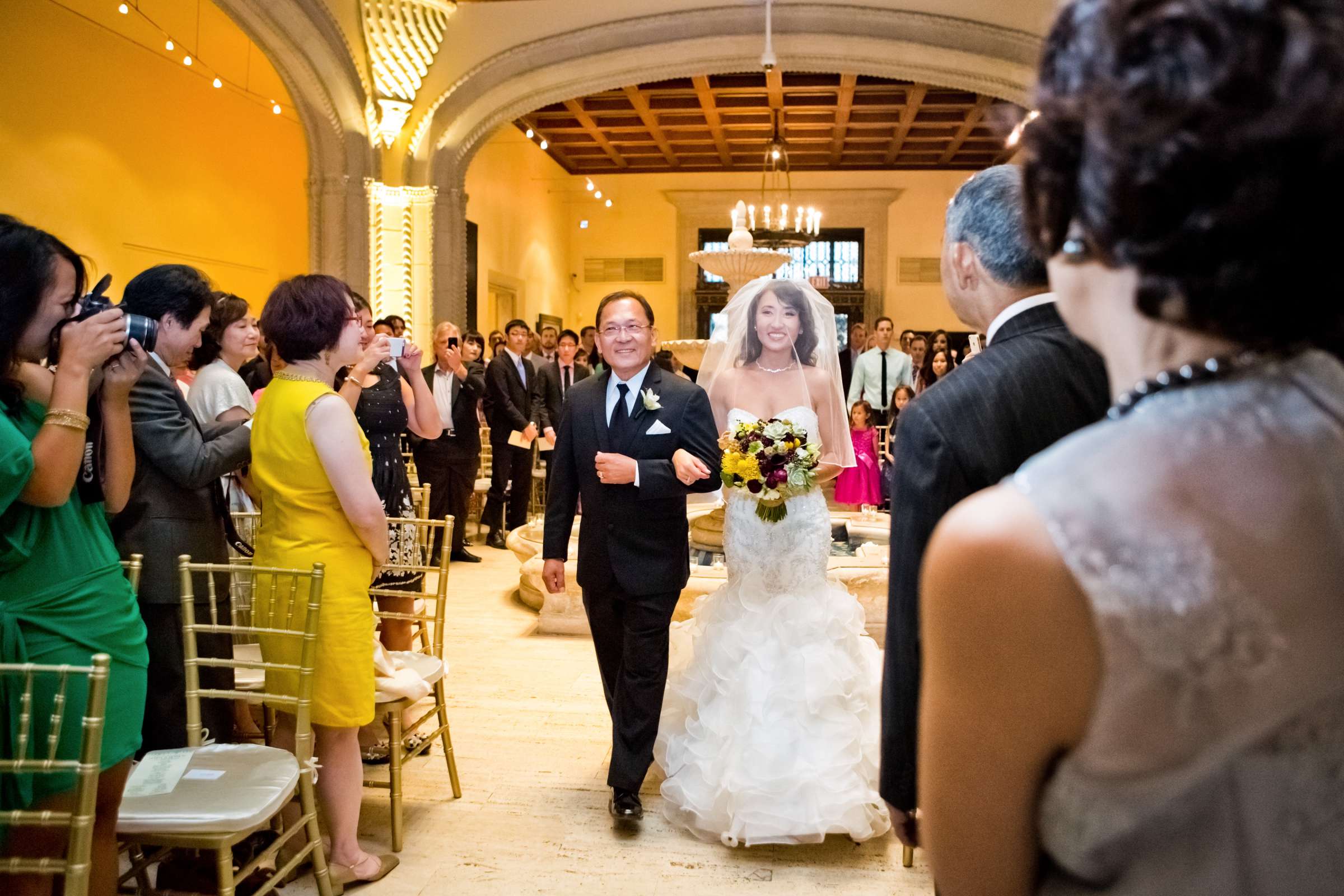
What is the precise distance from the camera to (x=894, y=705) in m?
1.56

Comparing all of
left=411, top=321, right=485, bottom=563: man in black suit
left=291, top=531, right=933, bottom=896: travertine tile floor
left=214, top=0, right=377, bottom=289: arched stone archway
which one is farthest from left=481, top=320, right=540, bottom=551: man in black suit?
left=291, top=531, right=933, bottom=896: travertine tile floor

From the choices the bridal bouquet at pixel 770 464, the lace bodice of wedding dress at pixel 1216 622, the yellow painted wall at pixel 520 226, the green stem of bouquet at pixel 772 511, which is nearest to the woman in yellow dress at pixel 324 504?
the bridal bouquet at pixel 770 464

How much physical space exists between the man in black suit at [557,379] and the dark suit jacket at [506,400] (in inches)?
2.7

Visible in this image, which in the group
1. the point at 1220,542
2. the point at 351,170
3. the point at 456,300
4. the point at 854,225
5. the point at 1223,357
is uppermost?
the point at 854,225

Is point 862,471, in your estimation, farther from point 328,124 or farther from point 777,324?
point 328,124

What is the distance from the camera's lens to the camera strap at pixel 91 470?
86.5 inches

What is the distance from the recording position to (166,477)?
9.58 feet

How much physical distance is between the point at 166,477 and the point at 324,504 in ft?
1.59

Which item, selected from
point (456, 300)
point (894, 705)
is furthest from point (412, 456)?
point (894, 705)

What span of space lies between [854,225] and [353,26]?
32.7ft

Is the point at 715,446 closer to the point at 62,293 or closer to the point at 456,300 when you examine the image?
the point at 62,293

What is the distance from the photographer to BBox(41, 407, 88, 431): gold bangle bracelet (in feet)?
6.74

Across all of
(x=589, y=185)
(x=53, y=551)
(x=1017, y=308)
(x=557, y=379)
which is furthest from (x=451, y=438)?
(x=589, y=185)

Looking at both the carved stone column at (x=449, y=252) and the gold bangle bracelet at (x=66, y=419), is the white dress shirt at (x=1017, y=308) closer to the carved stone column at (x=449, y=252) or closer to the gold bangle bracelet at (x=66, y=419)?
the gold bangle bracelet at (x=66, y=419)
